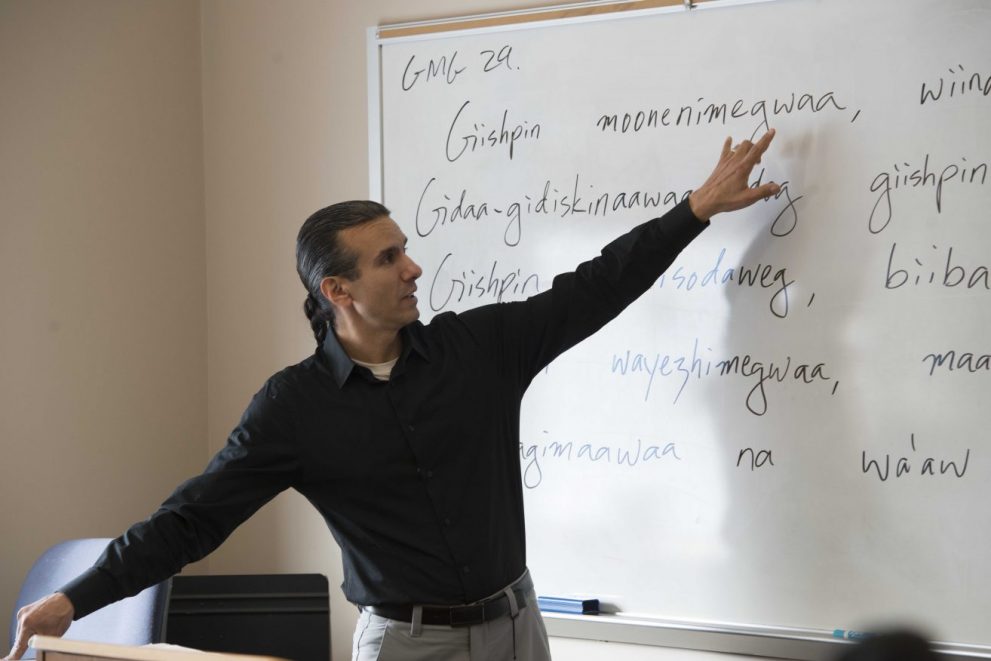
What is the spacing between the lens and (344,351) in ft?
6.14

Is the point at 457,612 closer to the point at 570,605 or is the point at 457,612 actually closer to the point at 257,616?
the point at 570,605

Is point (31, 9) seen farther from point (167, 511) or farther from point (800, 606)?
point (800, 606)

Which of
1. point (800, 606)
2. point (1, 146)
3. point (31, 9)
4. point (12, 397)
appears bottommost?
point (800, 606)

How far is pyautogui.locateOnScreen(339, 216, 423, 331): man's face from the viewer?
6.01 ft

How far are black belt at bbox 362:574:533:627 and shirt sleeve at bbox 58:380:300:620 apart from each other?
0.98 ft

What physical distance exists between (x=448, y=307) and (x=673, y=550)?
2.54ft

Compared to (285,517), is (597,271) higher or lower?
higher

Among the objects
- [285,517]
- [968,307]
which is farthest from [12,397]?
[968,307]

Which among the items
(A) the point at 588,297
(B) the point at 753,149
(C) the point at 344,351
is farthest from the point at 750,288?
(C) the point at 344,351

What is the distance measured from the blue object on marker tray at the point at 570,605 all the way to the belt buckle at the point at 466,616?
1.76 ft

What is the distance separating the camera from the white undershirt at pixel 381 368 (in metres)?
1.87

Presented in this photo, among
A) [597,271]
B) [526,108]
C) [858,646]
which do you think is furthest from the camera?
[526,108]

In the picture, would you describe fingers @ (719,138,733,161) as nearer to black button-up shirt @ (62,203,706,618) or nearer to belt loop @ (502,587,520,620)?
black button-up shirt @ (62,203,706,618)

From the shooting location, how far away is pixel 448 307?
2436mm
